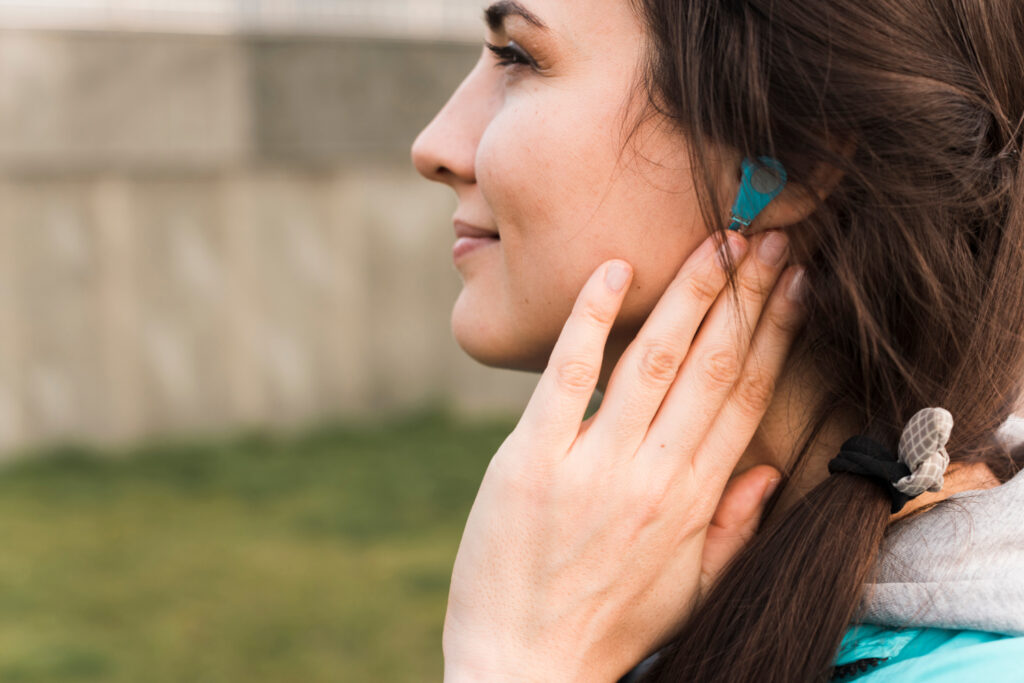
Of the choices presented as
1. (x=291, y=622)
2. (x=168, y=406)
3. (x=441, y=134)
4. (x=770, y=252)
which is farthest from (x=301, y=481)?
(x=770, y=252)

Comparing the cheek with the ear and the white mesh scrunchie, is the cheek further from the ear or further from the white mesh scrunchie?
the white mesh scrunchie

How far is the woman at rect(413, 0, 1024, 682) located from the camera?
56.8 inches

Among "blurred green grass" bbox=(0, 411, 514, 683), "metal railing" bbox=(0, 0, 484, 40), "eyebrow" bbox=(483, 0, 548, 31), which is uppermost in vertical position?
"metal railing" bbox=(0, 0, 484, 40)

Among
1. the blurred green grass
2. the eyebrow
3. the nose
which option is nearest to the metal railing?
the blurred green grass

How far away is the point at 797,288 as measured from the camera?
5.11ft

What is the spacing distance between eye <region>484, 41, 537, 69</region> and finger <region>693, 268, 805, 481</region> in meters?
0.51

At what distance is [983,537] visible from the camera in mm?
1411

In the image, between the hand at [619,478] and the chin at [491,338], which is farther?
the chin at [491,338]

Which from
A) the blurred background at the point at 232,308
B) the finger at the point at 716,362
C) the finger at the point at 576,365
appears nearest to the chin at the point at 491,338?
the finger at the point at 576,365

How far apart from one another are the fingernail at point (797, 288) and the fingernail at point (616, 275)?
0.23m

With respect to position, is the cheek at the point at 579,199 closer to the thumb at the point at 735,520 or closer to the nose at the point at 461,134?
the nose at the point at 461,134

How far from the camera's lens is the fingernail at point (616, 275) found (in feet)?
5.33

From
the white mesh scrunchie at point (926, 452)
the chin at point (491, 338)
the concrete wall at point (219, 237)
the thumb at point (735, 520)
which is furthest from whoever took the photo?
the concrete wall at point (219, 237)

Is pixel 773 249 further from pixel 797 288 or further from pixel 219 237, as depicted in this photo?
pixel 219 237
